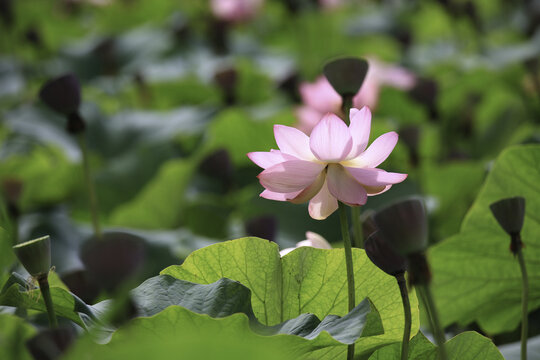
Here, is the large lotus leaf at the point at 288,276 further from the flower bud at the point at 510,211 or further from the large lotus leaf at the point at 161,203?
the large lotus leaf at the point at 161,203

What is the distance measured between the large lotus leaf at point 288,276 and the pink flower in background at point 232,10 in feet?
6.54

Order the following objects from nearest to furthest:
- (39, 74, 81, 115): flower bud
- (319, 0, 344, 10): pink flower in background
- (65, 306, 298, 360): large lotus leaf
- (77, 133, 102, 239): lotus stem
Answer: (65, 306, 298, 360): large lotus leaf < (39, 74, 81, 115): flower bud < (77, 133, 102, 239): lotus stem < (319, 0, 344, 10): pink flower in background

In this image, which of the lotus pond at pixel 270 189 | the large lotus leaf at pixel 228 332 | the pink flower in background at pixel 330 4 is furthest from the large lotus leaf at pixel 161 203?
the pink flower in background at pixel 330 4

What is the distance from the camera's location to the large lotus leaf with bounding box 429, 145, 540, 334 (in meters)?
0.81

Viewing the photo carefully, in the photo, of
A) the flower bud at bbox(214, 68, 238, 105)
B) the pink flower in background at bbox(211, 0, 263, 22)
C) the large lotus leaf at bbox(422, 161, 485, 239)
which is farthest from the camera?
the pink flower in background at bbox(211, 0, 263, 22)

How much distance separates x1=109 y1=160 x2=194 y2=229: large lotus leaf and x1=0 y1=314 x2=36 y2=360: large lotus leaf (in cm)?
83

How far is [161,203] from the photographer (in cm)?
135

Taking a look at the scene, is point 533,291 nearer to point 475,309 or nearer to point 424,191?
point 475,309

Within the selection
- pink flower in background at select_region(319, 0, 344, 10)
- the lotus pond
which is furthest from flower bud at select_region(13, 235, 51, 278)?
pink flower in background at select_region(319, 0, 344, 10)

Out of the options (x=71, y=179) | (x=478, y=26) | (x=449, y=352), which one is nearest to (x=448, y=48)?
(x=478, y=26)

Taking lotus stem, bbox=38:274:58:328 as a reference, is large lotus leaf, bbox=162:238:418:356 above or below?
below

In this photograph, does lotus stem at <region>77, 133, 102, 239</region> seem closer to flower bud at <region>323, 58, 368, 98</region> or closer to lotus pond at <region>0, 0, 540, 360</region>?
lotus pond at <region>0, 0, 540, 360</region>

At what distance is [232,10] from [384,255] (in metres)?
2.17

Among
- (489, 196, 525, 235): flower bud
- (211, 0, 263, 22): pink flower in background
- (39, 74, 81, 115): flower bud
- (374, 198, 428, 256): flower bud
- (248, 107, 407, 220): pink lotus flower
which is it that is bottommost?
(489, 196, 525, 235): flower bud
